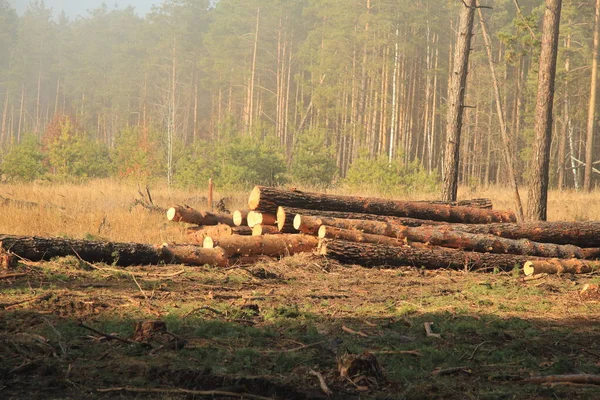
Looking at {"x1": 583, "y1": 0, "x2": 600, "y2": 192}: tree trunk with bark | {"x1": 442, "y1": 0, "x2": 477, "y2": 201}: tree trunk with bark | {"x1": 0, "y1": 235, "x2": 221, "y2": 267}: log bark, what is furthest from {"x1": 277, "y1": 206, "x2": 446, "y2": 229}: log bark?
{"x1": 583, "y1": 0, "x2": 600, "y2": 192}: tree trunk with bark

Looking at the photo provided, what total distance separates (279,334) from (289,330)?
23cm

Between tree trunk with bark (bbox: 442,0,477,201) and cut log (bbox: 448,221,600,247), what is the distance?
4.59 meters

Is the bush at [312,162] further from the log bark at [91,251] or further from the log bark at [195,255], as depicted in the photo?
the log bark at [91,251]

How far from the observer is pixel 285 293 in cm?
885

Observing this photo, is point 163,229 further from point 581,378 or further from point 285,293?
point 581,378

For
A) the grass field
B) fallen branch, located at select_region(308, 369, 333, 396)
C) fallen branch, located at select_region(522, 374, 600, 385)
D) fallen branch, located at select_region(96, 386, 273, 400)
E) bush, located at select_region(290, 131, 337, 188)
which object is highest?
bush, located at select_region(290, 131, 337, 188)

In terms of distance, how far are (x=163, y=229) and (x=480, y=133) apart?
3957cm

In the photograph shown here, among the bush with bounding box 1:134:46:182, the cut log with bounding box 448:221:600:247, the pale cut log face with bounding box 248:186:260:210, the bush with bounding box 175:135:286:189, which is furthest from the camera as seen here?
the bush with bounding box 1:134:46:182

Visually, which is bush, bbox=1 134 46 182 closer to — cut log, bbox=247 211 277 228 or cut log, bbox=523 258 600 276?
cut log, bbox=247 211 277 228

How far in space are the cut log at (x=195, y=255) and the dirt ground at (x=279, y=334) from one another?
13.2 inches

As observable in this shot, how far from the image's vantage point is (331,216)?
1223 cm

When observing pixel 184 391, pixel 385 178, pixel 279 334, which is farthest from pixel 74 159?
pixel 184 391

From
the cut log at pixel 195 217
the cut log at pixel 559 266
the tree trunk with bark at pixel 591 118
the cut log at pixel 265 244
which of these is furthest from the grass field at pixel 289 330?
the tree trunk with bark at pixel 591 118

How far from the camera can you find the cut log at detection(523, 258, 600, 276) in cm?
1119
